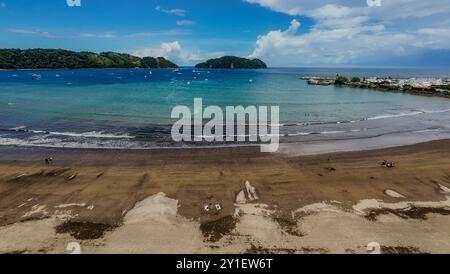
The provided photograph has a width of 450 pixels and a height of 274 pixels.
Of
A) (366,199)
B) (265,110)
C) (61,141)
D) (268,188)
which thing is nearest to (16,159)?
(61,141)

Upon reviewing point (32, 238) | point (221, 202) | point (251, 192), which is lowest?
point (32, 238)

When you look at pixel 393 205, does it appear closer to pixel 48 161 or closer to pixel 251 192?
pixel 251 192

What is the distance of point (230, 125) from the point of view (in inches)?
1457

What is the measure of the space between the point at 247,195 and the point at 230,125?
19848 mm

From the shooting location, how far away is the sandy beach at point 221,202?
42.7ft

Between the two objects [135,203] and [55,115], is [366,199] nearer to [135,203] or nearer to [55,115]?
[135,203]

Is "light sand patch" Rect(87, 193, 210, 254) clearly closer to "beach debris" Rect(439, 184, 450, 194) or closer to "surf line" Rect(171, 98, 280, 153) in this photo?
"surf line" Rect(171, 98, 280, 153)

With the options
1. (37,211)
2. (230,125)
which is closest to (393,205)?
(37,211)

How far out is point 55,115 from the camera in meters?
42.4

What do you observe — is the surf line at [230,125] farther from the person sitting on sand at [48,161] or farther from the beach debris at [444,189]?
the beach debris at [444,189]

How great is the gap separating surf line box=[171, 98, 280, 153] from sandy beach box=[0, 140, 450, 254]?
17.8ft

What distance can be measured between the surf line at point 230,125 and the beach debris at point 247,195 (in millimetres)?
8456

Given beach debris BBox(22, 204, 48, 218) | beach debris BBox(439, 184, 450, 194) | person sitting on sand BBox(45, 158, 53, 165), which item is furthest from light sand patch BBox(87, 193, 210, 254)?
beach debris BBox(439, 184, 450, 194)

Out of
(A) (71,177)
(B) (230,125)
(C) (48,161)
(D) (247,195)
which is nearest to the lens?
(D) (247,195)
